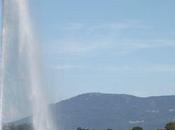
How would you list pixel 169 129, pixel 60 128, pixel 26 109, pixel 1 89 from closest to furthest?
pixel 1 89 < pixel 26 109 < pixel 60 128 < pixel 169 129

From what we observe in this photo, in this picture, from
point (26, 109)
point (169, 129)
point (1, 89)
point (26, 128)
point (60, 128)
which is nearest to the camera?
point (1, 89)

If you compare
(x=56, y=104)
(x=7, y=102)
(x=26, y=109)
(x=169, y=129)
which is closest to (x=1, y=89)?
(x=7, y=102)

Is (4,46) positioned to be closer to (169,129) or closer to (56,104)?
(56,104)

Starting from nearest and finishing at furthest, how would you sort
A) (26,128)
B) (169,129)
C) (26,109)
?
(26,109), (26,128), (169,129)

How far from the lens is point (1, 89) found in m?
39.5

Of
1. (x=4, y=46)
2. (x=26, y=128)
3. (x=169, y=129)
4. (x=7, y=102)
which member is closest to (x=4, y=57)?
(x=4, y=46)

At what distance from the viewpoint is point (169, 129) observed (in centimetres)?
12719

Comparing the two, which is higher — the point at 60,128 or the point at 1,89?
the point at 1,89

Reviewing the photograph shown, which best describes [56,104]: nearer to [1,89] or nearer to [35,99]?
[35,99]

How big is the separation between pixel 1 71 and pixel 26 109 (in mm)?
3773

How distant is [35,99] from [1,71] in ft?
13.8

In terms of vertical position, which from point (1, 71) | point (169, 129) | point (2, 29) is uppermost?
point (2, 29)

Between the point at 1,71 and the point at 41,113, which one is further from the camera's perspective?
the point at 41,113

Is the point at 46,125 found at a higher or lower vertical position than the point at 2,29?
lower
